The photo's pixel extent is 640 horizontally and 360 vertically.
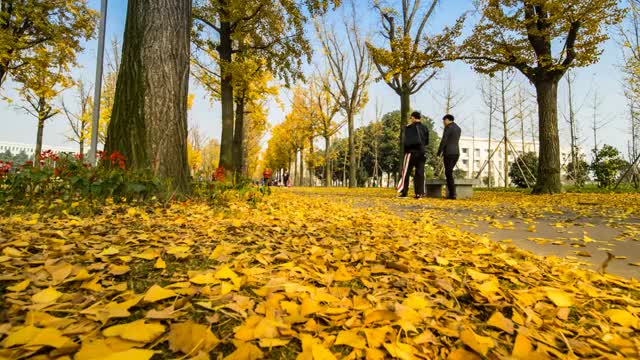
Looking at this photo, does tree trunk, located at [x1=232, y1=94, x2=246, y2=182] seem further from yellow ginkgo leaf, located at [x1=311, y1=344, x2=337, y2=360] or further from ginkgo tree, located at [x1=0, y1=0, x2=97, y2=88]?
yellow ginkgo leaf, located at [x1=311, y1=344, x2=337, y2=360]

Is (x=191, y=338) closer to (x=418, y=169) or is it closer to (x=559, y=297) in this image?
(x=559, y=297)

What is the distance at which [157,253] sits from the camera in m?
1.57

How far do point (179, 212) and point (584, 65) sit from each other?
1036 cm

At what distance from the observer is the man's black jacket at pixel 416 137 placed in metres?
7.24

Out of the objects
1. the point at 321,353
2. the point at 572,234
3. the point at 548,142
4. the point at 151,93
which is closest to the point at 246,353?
the point at 321,353

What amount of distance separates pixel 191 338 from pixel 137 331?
0.15 m

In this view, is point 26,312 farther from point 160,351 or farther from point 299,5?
point 299,5

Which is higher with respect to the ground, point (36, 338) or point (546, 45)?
point (546, 45)

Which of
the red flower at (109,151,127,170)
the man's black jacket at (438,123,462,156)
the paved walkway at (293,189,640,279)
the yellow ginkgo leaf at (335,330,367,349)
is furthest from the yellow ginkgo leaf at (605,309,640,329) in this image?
the man's black jacket at (438,123,462,156)

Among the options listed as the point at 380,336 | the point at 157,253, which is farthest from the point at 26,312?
the point at 380,336

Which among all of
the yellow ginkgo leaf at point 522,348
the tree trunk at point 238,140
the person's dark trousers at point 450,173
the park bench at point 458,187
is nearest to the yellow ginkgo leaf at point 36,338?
the yellow ginkgo leaf at point 522,348

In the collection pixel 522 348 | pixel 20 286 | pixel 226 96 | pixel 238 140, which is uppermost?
pixel 226 96

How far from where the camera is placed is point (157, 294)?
110cm

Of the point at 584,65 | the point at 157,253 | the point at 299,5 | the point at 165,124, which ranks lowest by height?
the point at 157,253
